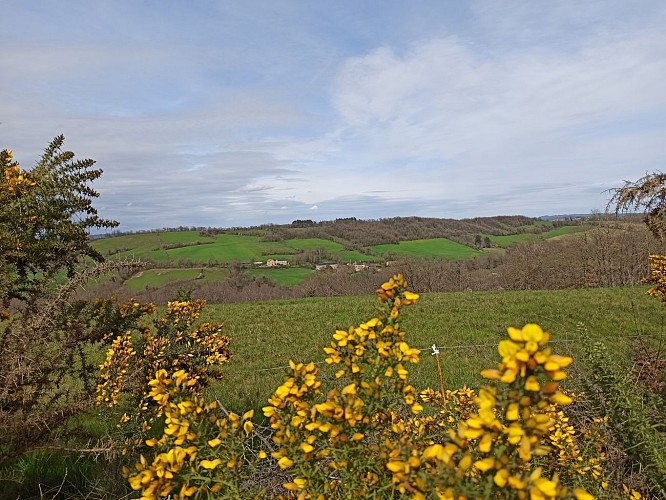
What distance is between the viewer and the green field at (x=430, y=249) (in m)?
55.9

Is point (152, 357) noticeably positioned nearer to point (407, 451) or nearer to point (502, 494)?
point (407, 451)

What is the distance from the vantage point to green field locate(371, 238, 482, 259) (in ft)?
183

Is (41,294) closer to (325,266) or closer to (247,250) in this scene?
(325,266)

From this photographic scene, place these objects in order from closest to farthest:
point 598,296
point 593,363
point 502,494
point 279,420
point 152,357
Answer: point 502,494, point 279,420, point 593,363, point 152,357, point 598,296

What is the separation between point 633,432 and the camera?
2811 millimetres

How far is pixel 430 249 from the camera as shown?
194ft

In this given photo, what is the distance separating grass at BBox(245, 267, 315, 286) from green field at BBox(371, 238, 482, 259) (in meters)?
14.1

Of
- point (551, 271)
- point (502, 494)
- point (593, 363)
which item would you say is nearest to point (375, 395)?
point (502, 494)

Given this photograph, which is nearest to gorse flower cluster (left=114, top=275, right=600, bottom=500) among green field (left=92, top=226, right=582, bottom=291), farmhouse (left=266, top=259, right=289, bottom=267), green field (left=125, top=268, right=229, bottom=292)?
green field (left=125, top=268, right=229, bottom=292)

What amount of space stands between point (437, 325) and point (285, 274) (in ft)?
112

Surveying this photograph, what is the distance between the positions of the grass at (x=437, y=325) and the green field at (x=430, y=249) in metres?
37.0

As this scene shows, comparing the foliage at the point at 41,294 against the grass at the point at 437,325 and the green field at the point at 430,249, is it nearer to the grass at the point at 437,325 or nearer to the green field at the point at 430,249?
the grass at the point at 437,325

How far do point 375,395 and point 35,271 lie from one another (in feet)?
9.56

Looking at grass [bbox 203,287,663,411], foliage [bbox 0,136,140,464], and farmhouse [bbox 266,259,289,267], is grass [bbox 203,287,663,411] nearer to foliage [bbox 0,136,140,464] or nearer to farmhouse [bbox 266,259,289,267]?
foliage [bbox 0,136,140,464]
